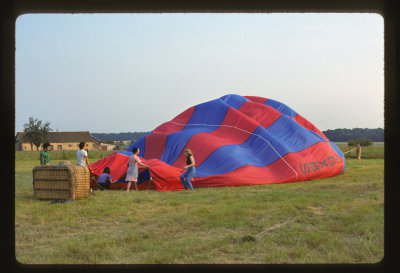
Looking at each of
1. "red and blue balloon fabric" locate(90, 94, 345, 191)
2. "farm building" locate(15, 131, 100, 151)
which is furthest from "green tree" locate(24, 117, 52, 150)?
"red and blue balloon fabric" locate(90, 94, 345, 191)

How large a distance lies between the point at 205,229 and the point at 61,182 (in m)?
3.42

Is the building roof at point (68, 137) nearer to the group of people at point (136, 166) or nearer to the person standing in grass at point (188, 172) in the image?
the group of people at point (136, 166)

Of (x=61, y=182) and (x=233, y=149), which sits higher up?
(x=233, y=149)

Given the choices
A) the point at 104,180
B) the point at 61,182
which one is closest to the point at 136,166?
the point at 104,180

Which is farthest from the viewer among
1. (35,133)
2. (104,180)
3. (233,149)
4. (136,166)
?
(35,133)

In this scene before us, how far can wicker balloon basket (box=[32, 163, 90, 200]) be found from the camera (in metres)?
7.05

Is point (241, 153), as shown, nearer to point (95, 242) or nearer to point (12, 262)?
point (95, 242)

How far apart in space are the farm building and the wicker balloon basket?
45471 millimetres

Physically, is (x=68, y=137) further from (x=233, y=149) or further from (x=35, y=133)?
(x=233, y=149)

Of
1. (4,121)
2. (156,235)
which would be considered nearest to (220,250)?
(156,235)

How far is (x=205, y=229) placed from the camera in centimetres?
479

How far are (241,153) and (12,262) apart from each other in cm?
768

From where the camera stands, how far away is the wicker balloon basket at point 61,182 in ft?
23.1

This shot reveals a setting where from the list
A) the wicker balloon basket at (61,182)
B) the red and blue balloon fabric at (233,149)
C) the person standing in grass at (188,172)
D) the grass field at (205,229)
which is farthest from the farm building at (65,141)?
the grass field at (205,229)
